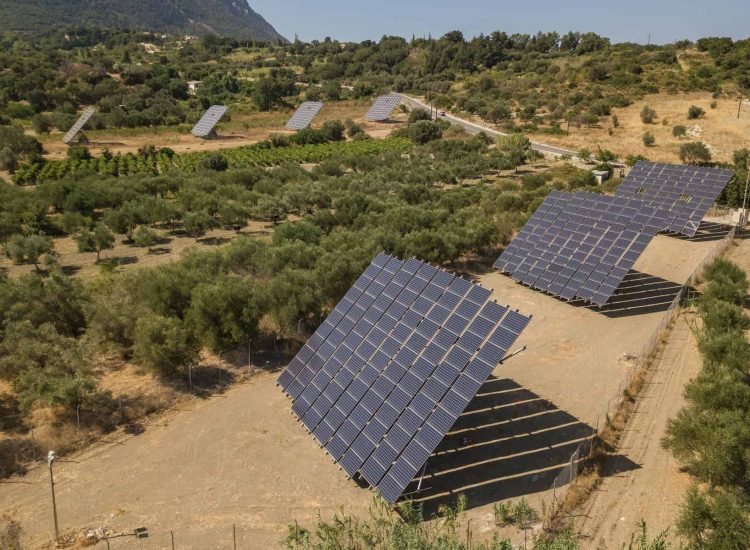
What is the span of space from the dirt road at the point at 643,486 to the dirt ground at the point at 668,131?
54.0 metres

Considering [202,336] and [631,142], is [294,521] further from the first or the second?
[631,142]

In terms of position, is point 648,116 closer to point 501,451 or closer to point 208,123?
point 208,123

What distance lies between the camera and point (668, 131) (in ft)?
249

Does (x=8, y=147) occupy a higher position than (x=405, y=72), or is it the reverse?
(x=405, y=72)

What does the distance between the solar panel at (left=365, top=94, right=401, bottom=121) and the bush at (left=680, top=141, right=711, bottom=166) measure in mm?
51268

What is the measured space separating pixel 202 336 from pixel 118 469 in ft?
21.1

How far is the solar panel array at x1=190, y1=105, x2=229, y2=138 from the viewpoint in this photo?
86.6m

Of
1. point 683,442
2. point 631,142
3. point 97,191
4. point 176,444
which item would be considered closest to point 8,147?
point 97,191

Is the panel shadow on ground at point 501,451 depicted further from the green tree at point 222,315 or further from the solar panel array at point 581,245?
the solar panel array at point 581,245

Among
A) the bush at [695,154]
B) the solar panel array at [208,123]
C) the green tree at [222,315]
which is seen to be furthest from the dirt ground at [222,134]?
the green tree at [222,315]

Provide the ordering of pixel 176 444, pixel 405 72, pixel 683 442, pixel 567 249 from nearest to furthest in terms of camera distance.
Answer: pixel 683 442
pixel 176 444
pixel 567 249
pixel 405 72

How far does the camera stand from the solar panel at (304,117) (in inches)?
3647

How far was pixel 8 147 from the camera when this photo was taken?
61156 mm

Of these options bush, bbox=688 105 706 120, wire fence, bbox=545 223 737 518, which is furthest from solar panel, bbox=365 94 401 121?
wire fence, bbox=545 223 737 518
